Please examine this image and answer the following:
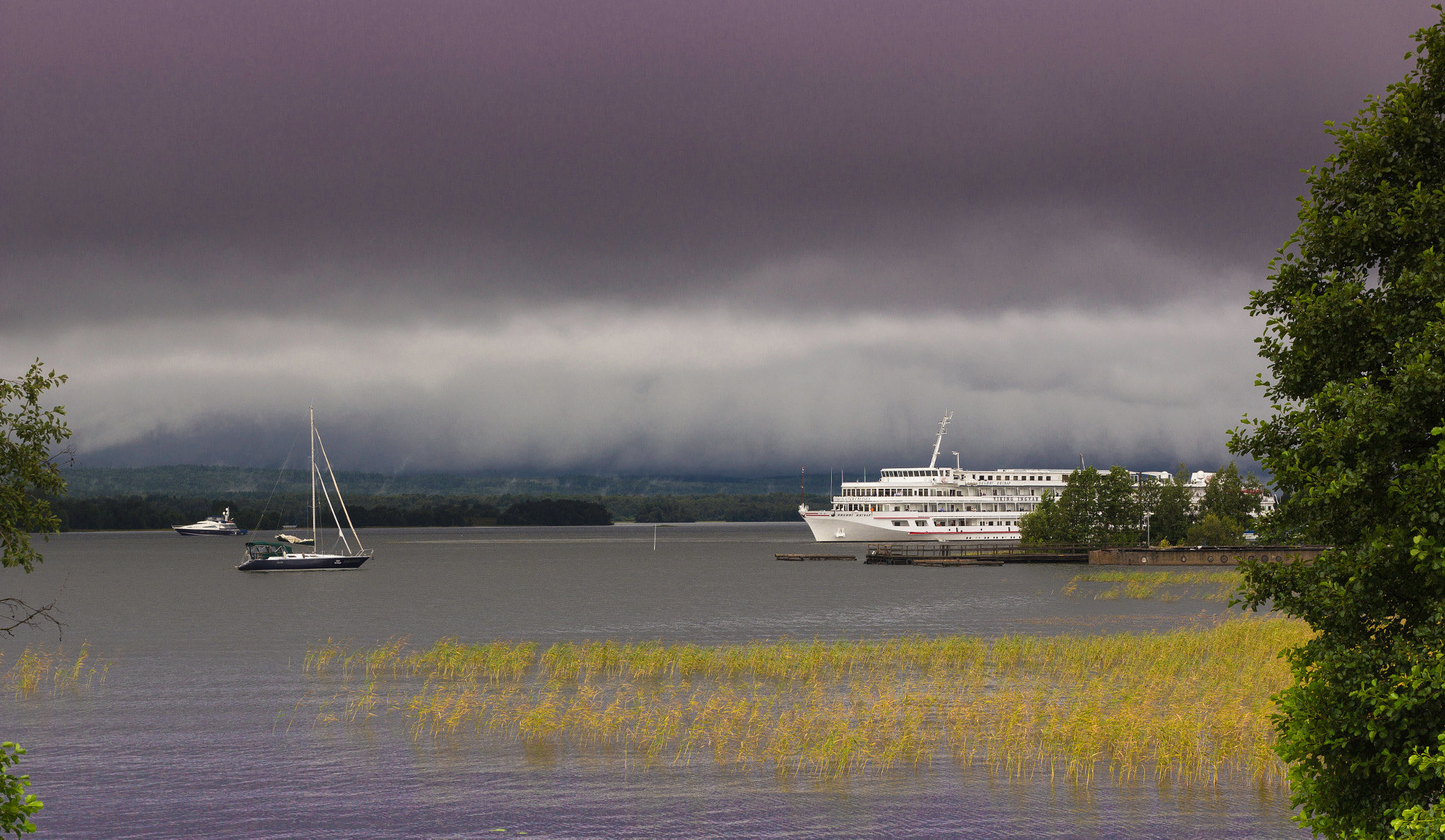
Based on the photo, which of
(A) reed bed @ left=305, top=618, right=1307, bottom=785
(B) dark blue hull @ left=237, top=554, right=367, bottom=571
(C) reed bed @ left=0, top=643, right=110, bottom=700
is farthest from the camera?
(B) dark blue hull @ left=237, top=554, right=367, bottom=571

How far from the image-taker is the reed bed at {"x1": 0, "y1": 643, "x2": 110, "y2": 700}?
47781 millimetres

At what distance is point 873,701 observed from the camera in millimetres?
40188

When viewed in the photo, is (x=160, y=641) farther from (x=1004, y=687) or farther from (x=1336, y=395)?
(x=1336, y=395)

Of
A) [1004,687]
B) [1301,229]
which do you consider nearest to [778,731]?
[1004,687]

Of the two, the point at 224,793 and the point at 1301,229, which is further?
the point at 224,793

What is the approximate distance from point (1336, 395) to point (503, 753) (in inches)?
989

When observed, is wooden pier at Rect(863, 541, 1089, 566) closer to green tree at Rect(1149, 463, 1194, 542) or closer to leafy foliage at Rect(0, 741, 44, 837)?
green tree at Rect(1149, 463, 1194, 542)

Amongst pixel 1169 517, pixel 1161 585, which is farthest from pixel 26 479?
pixel 1169 517

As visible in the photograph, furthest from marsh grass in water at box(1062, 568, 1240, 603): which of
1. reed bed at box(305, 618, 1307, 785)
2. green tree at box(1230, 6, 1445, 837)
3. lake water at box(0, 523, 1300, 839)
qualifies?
green tree at box(1230, 6, 1445, 837)

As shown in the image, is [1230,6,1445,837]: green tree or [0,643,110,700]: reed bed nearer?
[1230,6,1445,837]: green tree

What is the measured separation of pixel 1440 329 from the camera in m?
13.9

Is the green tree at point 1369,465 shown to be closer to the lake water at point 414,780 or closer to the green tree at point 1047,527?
the lake water at point 414,780

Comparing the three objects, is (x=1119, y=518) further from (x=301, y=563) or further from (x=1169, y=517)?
(x=301, y=563)

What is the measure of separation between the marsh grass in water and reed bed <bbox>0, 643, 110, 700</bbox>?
78529mm
